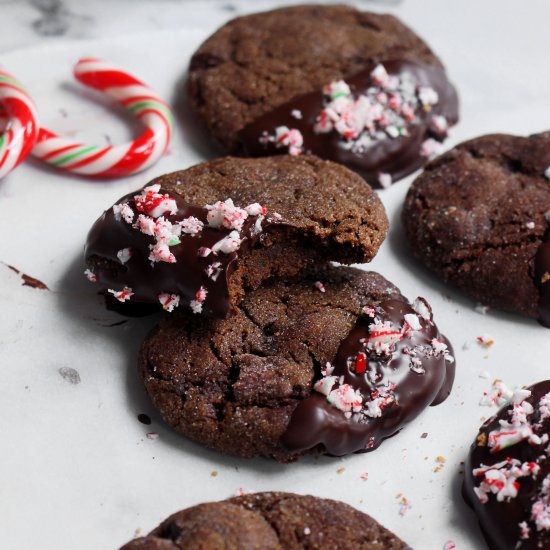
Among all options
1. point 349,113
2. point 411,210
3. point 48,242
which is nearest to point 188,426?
point 48,242

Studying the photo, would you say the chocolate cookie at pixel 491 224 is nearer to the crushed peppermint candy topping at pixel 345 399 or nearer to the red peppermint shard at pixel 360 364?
the red peppermint shard at pixel 360 364

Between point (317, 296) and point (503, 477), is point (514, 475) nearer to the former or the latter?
point (503, 477)

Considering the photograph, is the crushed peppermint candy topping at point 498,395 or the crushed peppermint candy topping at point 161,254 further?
the crushed peppermint candy topping at point 498,395

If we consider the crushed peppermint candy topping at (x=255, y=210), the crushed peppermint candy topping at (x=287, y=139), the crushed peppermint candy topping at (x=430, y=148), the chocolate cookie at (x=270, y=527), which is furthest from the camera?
the crushed peppermint candy topping at (x=430, y=148)

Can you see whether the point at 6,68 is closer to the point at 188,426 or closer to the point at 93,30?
the point at 93,30

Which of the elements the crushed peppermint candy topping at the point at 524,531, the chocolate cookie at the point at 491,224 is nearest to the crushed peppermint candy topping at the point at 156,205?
the chocolate cookie at the point at 491,224

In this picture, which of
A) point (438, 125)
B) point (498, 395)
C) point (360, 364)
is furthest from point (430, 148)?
point (360, 364)

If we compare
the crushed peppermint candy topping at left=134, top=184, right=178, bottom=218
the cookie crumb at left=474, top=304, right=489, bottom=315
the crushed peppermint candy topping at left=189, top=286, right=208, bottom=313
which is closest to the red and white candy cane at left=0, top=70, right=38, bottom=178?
the crushed peppermint candy topping at left=134, top=184, right=178, bottom=218
